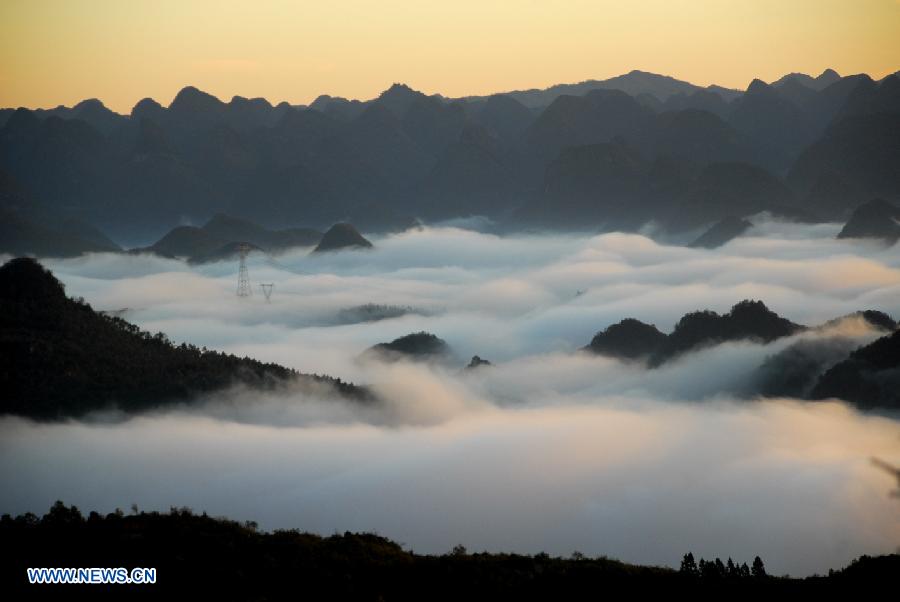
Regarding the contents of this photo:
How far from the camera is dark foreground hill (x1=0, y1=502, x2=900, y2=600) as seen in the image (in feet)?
127

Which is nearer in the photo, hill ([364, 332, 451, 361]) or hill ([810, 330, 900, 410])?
hill ([810, 330, 900, 410])

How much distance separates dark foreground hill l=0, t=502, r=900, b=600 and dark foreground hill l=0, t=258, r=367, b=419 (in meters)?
42.9

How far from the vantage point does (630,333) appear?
495 ft

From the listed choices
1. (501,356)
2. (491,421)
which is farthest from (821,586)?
(501,356)

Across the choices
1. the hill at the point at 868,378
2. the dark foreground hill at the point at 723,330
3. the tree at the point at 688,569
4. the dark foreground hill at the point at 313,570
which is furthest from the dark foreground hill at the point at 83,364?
the dark foreground hill at the point at 723,330

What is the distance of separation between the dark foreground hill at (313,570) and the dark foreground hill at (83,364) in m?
42.9

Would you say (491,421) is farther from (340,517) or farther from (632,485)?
(340,517)

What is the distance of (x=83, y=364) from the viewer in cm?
8875

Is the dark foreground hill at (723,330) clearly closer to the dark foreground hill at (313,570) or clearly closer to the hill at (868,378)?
the hill at (868,378)

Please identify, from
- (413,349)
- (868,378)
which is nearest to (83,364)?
(413,349)

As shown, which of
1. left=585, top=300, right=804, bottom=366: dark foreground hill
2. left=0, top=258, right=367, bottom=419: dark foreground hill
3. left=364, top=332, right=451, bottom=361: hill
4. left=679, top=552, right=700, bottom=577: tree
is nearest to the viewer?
left=679, top=552, right=700, bottom=577: tree

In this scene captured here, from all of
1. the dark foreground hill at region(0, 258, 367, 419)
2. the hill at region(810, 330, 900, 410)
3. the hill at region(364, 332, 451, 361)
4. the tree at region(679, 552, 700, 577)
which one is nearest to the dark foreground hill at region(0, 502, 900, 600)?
the tree at region(679, 552, 700, 577)

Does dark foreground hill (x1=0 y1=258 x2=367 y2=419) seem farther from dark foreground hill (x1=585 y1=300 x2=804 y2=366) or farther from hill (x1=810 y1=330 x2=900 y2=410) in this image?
dark foreground hill (x1=585 y1=300 x2=804 y2=366)

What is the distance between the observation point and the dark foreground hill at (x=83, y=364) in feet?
281
